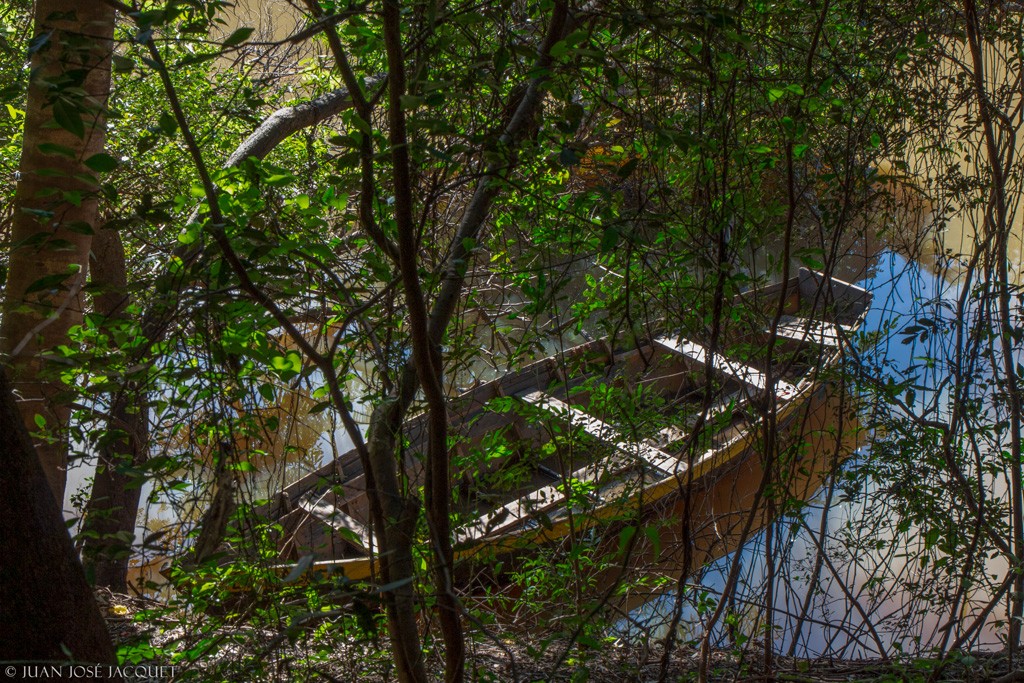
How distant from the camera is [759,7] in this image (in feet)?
7.34

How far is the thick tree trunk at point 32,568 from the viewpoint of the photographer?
134cm

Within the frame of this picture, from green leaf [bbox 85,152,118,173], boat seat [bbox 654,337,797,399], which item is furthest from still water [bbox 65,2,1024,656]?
green leaf [bbox 85,152,118,173]

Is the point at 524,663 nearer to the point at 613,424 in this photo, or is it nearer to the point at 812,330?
the point at 613,424

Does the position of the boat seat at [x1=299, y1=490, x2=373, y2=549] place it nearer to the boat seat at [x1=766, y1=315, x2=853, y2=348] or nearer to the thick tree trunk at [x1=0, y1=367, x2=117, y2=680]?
the thick tree trunk at [x1=0, y1=367, x2=117, y2=680]

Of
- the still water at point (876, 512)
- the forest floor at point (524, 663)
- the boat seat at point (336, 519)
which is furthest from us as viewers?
the still water at point (876, 512)

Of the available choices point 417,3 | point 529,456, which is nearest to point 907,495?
point 529,456

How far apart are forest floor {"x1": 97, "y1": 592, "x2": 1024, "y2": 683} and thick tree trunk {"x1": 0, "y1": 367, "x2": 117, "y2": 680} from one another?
379mm

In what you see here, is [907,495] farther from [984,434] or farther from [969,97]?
[969,97]

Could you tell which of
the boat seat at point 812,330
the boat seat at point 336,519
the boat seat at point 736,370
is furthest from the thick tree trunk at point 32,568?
the boat seat at point 812,330

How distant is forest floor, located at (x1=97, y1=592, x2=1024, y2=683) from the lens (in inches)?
75.2

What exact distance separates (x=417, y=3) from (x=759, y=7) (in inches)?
38.9

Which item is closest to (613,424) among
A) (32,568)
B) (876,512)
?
(876,512)

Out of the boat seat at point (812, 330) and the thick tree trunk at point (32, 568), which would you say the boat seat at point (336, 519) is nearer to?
the thick tree trunk at point (32, 568)

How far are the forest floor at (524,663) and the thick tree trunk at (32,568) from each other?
38 cm
